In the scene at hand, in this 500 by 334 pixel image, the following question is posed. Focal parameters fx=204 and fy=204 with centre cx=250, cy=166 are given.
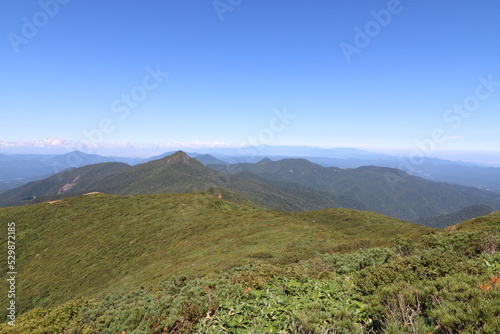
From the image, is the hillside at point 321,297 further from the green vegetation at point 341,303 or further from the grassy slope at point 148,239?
the grassy slope at point 148,239

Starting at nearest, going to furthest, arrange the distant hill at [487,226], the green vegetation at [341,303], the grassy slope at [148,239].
Answer: the green vegetation at [341,303] → the distant hill at [487,226] → the grassy slope at [148,239]

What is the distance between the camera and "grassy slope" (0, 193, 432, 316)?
35.2 metres

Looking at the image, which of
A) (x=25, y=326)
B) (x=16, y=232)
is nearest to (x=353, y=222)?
(x=25, y=326)

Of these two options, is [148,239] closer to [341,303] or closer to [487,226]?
[341,303]

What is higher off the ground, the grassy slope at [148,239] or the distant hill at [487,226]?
the distant hill at [487,226]

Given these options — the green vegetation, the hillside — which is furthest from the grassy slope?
the green vegetation

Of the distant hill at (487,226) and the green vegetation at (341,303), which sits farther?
the distant hill at (487,226)

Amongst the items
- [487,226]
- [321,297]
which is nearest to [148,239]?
[321,297]

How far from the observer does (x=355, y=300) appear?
10734 mm

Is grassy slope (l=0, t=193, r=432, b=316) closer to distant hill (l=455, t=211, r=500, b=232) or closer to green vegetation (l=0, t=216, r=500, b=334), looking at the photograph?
distant hill (l=455, t=211, r=500, b=232)

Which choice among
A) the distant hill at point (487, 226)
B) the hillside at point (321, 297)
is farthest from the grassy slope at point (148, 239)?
the distant hill at point (487, 226)

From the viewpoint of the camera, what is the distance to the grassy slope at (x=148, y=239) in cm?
3522

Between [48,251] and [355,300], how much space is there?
7800 cm

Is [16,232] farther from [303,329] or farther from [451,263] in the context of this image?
[451,263]
